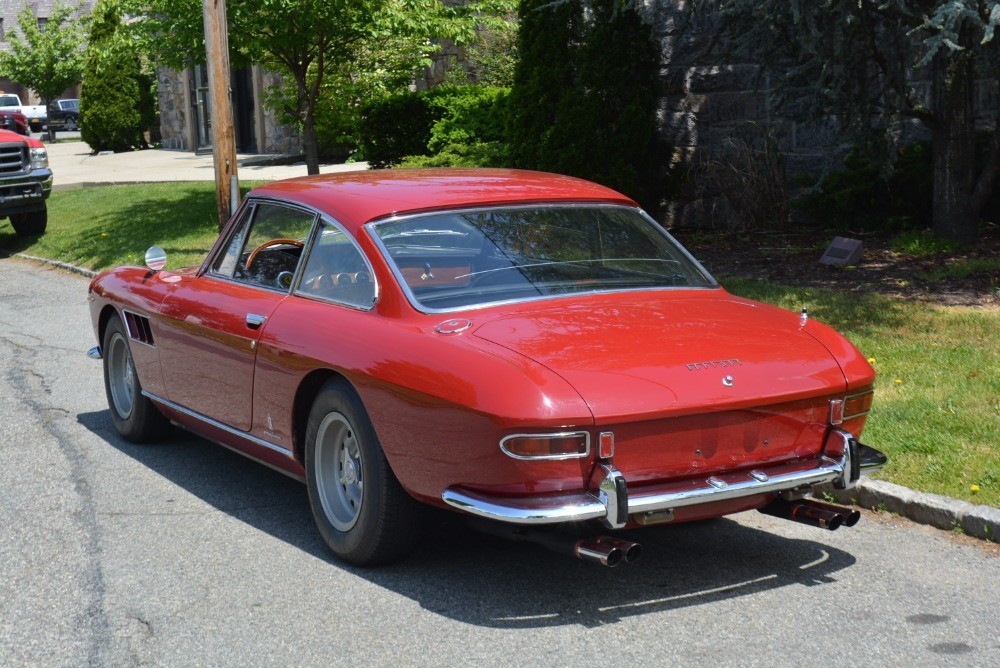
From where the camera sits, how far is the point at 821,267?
10.6 meters

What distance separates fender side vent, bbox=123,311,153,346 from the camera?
659 cm

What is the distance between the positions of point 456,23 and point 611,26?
5.10 metres

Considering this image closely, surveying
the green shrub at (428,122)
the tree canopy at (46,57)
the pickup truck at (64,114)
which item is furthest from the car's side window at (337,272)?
the pickup truck at (64,114)

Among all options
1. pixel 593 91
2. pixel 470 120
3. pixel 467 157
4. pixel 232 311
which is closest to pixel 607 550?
pixel 232 311

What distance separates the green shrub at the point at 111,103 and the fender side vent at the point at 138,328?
30177mm

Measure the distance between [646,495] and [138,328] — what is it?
3.55 metres

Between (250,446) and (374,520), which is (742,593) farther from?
(250,446)

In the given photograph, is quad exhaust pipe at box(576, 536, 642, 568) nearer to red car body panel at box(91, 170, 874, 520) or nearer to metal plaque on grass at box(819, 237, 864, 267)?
red car body panel at box(91, 170, 874, 520)

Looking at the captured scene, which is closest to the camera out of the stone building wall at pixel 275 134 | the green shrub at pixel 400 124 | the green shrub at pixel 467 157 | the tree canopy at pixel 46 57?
the green shrub at pixel 467 157

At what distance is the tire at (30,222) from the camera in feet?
60.1

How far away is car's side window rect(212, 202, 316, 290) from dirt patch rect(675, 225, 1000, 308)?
501 centimetres

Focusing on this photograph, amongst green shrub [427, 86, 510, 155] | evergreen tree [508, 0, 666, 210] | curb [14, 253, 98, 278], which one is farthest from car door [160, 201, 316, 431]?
green shrub [427, 86, 510, 155]

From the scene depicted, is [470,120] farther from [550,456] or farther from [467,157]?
[550,456]

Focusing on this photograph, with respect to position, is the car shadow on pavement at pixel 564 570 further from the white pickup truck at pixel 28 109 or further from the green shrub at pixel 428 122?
the white pickup truck at pixel 28 109
